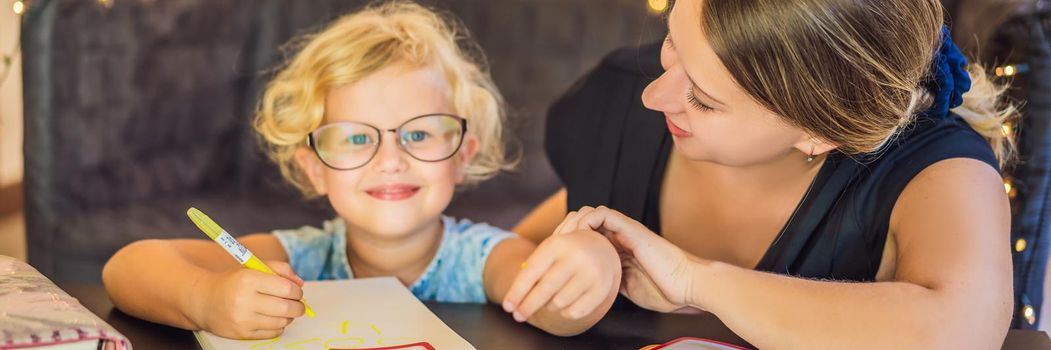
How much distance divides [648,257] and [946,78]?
421 mm

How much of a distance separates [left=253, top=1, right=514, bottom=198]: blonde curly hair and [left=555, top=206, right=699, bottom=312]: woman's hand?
47 centimetres

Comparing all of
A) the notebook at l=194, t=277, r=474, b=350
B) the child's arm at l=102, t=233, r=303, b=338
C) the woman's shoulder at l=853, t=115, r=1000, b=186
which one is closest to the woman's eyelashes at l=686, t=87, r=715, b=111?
the woman's shoulder at l=853, t=115, r=1000, b=186

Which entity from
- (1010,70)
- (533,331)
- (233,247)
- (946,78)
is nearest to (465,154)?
(533,331)

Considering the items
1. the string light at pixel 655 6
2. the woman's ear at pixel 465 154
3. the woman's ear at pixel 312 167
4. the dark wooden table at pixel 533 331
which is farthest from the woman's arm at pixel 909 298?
the string light at pixel 655 6

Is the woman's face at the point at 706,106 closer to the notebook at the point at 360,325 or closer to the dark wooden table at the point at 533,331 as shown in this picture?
the dark wooden table at the point at 533,331

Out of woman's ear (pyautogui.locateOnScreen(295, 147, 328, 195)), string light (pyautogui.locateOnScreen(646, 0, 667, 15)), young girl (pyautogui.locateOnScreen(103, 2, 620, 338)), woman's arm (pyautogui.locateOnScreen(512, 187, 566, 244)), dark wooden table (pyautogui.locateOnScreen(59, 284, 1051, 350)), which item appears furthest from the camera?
string light (pyautogui.locateOnScreen(646, 0, 667, 15))

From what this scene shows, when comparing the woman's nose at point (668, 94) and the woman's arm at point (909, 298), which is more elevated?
the woman's nose at point (668, 94)

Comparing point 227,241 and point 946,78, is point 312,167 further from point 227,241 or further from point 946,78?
point 946,78

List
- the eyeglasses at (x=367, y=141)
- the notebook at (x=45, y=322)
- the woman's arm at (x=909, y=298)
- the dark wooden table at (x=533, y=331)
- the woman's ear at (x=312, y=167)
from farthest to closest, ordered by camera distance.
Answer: the woman's ear at (x=312, y=167)
the eyeglasses at (x=367, y=141)
the dark wooden table at (x=533, y=331)
the woman's arm at (x=909, y=298)
the notebook at (x=45, y=322)

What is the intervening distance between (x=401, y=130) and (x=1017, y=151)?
3.00 ft

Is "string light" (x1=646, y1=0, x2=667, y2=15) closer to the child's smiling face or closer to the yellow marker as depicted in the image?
the child's smiling face

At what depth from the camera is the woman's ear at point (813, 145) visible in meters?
1.19

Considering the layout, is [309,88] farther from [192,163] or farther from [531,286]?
[192,163]

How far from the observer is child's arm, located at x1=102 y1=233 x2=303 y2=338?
103 cm
